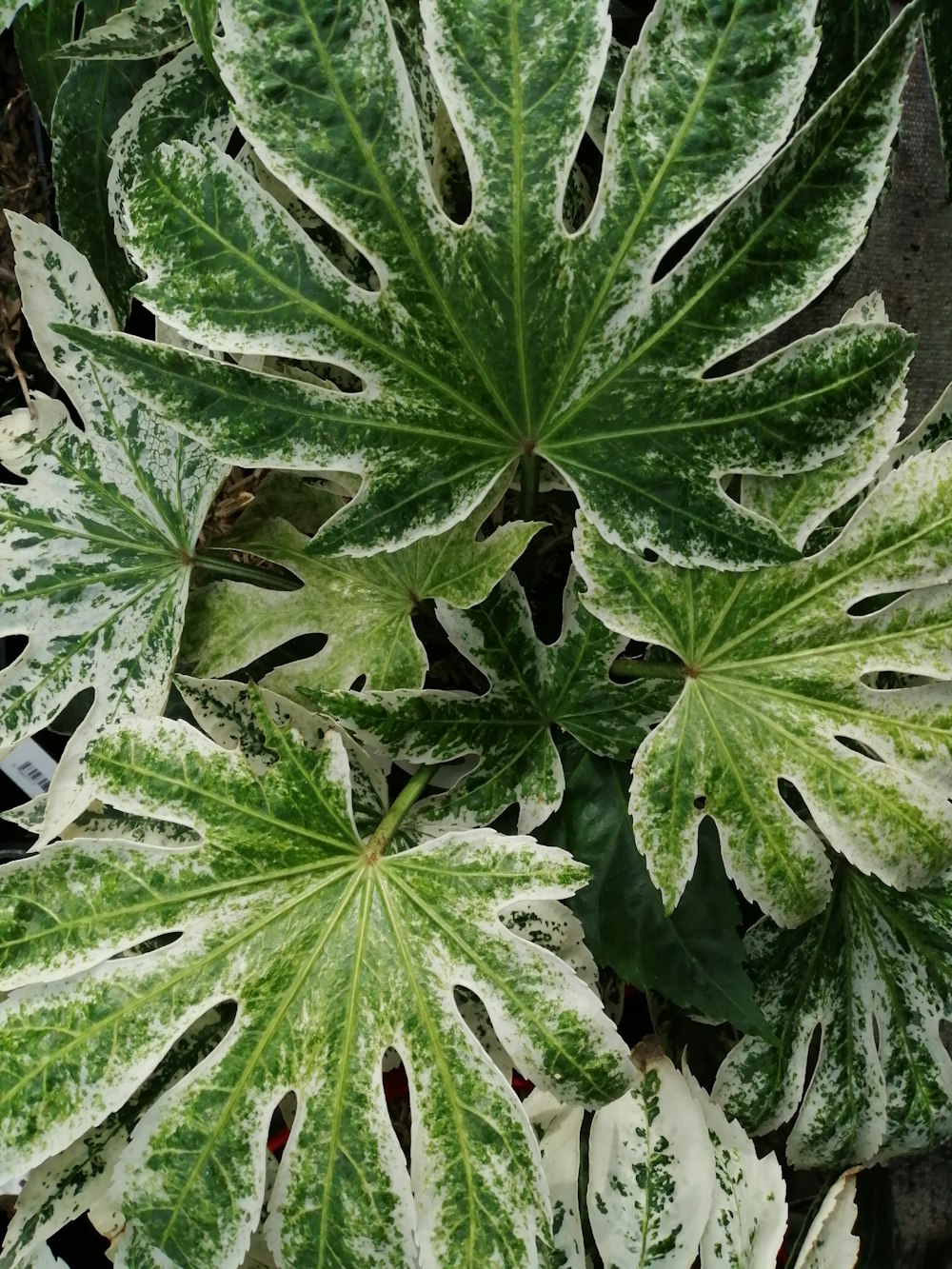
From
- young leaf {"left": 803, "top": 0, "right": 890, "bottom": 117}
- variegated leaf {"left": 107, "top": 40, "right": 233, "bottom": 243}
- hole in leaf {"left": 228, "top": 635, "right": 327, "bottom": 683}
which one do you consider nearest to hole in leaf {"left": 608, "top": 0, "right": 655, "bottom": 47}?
young leaf {"left": 803, "top": 0, "right": 890, "bottom": 117}

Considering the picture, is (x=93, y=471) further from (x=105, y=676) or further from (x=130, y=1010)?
(x=130, y=1010)

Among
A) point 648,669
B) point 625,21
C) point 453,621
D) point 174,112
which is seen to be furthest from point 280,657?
point 625,21

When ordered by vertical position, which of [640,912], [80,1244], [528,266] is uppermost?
[528,266]

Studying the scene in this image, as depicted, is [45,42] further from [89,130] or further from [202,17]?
[202,17]

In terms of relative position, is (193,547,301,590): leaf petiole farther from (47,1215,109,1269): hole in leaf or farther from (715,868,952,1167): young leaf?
(47,1215,109,1269): hole in leaf

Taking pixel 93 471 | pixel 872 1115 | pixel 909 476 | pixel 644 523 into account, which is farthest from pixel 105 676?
pixel 872 1115

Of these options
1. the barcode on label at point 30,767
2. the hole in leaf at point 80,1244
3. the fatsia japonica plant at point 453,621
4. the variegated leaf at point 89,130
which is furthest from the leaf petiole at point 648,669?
the hole in leaf at point 80,1244

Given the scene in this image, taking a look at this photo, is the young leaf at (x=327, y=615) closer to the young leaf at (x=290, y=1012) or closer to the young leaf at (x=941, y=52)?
the young leaf at (x=290, y=1012)
